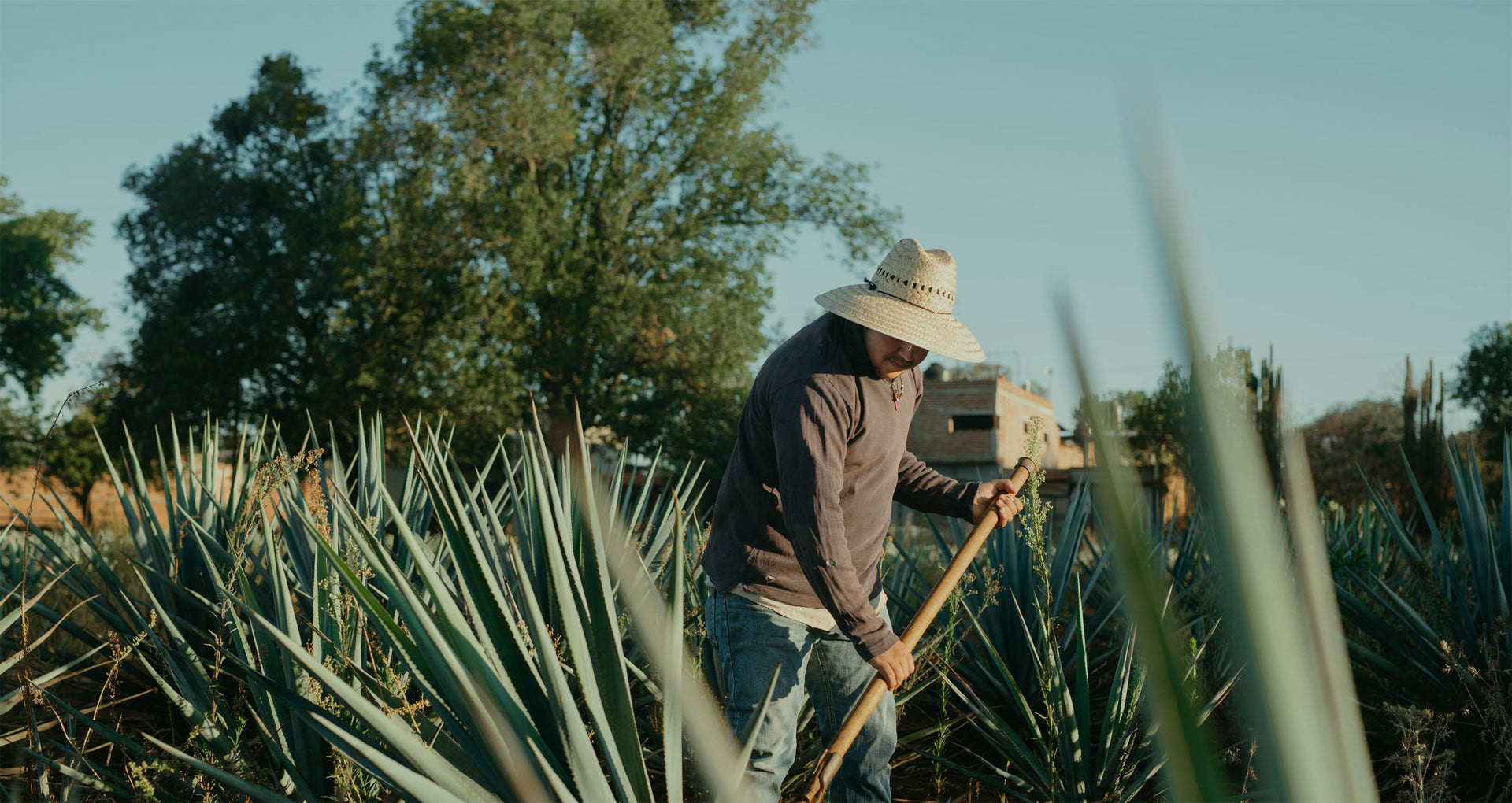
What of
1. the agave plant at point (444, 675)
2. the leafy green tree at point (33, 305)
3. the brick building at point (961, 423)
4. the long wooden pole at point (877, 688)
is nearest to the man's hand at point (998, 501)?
the long wooden pole at point (877, 688)

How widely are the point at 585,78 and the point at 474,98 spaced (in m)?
2.69

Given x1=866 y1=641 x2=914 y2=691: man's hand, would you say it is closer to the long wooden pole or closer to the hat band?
the long wooden pole

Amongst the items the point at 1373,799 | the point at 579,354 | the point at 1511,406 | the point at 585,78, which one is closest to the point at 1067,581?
the point at 1373,799

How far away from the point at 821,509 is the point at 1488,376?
36.7m

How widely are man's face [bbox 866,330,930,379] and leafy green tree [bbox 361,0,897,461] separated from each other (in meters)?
15.9

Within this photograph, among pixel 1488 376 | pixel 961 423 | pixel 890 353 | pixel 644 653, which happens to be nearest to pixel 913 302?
pixel 890 353

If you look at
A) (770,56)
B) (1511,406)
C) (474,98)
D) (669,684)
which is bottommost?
(669,684)

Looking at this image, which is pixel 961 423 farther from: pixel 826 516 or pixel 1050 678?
pixel 826 516

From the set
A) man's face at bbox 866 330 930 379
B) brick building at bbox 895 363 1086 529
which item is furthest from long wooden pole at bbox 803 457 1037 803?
brick building at bbox 895 363 1086 529

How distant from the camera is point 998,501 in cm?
293

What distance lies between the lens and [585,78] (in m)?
20.6

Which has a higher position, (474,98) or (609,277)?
(474,98)

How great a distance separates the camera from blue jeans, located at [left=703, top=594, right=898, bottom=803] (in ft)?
8.37

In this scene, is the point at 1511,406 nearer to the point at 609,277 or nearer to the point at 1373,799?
the point at 609,277
